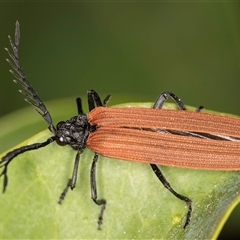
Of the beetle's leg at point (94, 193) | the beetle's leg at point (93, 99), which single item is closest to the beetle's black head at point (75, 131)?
the beetle's leg at point (93, 99)

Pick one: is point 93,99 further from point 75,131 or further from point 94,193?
point 94,193

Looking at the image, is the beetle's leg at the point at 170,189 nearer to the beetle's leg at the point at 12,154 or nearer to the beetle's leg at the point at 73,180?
the beetle's leg at the point at 73,180

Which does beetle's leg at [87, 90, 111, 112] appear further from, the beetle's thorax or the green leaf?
the green leaf

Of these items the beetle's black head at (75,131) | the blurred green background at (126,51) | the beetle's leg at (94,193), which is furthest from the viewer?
the blurred green background at (126,51)

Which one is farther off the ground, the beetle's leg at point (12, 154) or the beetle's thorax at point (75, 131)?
the beetle's thorax at point (75, 131)

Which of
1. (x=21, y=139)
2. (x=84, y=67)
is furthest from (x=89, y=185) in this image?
(x=84, y=67)

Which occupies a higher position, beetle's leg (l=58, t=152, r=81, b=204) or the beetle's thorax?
the beetle's thorax

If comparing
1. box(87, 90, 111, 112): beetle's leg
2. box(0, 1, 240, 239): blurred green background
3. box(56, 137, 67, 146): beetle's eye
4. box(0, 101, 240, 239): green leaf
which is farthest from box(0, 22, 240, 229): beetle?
box(0, 1, 240, 239): blurred green background
